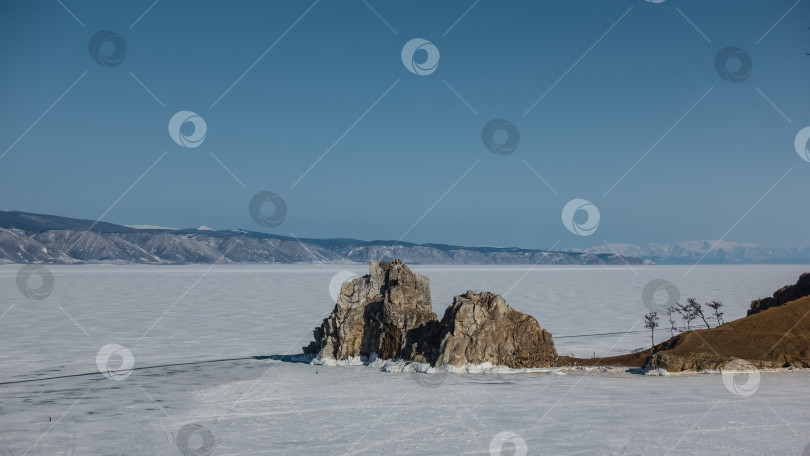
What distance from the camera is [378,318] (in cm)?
2983

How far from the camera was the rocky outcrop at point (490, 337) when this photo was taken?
27.3m

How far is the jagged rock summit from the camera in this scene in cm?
2747

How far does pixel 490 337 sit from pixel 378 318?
16.8 feet

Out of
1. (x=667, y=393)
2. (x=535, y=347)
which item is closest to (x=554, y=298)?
(x=535, y=347)

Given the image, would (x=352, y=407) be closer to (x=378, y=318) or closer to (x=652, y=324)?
(x=378, y=318)

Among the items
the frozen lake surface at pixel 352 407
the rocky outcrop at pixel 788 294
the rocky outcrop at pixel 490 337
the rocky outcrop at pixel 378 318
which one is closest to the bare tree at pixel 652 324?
the frozen lake surface at pixel 352 407

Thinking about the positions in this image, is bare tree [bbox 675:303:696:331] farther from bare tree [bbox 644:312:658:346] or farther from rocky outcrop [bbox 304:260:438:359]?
rocky outcrop [bbox 304:260:438:359]

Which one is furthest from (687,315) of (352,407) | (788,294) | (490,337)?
(352,407)

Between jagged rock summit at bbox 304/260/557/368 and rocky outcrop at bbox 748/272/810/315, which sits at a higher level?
rocky outcrop at bbox 748/272/810/315

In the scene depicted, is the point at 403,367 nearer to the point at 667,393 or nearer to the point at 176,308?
the point at 667,393

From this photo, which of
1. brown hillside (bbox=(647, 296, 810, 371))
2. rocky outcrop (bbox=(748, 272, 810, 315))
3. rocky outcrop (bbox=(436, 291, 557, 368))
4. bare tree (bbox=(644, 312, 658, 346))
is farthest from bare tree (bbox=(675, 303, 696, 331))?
rocky outcrop (bbox=(436, 291, 557, 368))

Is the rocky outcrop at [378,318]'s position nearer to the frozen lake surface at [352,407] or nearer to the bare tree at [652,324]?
the frozen lake surface at [352,407]

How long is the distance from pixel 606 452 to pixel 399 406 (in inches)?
282

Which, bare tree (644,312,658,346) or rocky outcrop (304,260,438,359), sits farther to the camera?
bare tree (644,312,658,346)
